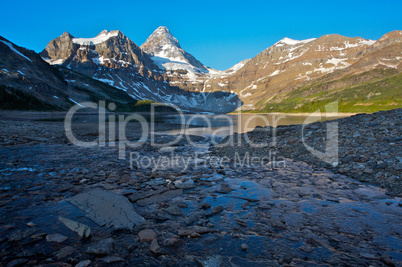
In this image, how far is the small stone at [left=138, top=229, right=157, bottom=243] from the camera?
15.8 ft

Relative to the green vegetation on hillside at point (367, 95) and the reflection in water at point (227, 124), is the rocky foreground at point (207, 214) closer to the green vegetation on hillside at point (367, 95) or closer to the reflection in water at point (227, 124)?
the reflection in water at point (227, 124)

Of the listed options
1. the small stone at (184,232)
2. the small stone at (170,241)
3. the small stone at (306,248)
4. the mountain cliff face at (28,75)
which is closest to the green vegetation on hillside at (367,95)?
the small stone at (306,248)

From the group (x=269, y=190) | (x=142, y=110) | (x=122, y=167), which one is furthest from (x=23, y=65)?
(x=269, y=190)

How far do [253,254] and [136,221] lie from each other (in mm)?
3284

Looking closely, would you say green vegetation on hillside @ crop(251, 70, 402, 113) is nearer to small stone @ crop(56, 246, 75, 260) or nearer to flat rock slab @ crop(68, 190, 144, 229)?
flat rock slab @ crop(68, 190, 144, 229)

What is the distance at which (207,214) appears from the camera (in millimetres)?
6289

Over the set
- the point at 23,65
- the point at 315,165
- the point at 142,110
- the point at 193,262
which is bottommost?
the point at 193,262

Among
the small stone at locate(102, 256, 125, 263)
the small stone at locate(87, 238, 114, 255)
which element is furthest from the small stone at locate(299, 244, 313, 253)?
the small stone at locate(87, 238, 114, 255)

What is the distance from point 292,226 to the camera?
5535mm

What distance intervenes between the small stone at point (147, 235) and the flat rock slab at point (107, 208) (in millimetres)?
535

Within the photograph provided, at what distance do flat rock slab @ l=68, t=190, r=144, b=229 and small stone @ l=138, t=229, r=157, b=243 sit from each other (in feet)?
1.76

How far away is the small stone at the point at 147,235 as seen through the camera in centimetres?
482

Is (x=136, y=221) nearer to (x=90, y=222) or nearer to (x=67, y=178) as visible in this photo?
(x=90, y=222)

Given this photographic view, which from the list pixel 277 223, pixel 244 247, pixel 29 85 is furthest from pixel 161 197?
pixel 29 85
